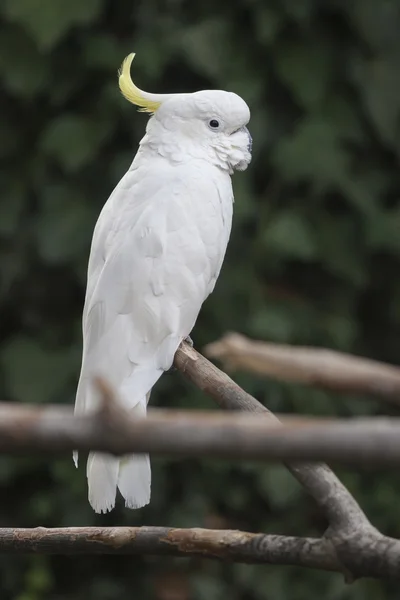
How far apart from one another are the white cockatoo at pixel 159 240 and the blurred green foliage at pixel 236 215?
396 millimetres

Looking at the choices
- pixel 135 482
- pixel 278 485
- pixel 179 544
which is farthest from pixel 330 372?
pixel 278 485

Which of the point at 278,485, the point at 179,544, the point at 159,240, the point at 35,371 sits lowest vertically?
the point at 278,485

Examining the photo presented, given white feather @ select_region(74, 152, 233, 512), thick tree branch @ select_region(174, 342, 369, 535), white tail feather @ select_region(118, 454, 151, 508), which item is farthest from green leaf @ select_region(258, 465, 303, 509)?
thick tree branch @ select_region(174, 342, 369, 535)

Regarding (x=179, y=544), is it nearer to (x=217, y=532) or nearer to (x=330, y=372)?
(x=217, y=532)

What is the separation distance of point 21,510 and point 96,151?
649 millimetres

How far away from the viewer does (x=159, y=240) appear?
Result: 1325 millimetres

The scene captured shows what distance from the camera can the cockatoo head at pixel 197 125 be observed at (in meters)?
1.35

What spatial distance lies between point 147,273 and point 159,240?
46 millimetres

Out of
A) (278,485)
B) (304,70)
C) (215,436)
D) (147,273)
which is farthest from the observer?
(304,70)

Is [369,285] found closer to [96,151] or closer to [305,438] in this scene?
[96,151]

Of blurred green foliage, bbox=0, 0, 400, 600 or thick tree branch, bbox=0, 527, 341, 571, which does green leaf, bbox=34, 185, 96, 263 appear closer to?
blurred green foliage, bbox=0, 0, 400, 600

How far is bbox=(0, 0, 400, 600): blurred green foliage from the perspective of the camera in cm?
177

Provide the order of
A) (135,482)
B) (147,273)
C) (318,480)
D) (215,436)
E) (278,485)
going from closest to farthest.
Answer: (215,436)
(318,480)
(135,482)
(147,273)
(278,485)

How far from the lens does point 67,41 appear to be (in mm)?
1872
